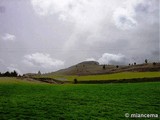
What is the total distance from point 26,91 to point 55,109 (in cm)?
1198

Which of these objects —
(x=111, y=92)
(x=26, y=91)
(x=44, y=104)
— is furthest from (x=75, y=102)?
(x=26, y=91)

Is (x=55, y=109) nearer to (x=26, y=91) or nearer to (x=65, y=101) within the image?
(x=65, y=101)

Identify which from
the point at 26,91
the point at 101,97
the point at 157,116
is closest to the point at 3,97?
the point at 26,91

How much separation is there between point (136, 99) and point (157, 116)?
6.27 meters

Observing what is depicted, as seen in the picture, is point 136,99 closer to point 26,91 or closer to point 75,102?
point 75,102

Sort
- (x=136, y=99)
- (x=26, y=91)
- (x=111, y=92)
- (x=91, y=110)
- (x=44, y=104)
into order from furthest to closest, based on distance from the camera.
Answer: (x=26, y=91), (x=111, y=92), (x=136, y=99), (x=44, y=104), (x=91, y=110)

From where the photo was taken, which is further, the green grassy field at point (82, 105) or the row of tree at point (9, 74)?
the row of tree at point (9, 74)

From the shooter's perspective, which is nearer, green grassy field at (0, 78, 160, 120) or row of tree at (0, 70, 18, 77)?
green grassy field at (0, 78, 160, 120)

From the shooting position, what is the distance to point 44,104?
26.5m

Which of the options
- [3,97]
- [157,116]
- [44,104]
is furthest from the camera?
[3,97]

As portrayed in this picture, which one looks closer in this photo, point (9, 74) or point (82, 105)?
point (82, 105)

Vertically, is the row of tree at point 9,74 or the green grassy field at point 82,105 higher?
the row of tree at point 9,74

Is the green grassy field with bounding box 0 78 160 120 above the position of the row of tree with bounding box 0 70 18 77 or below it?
below

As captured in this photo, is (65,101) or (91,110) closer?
(91,110)
